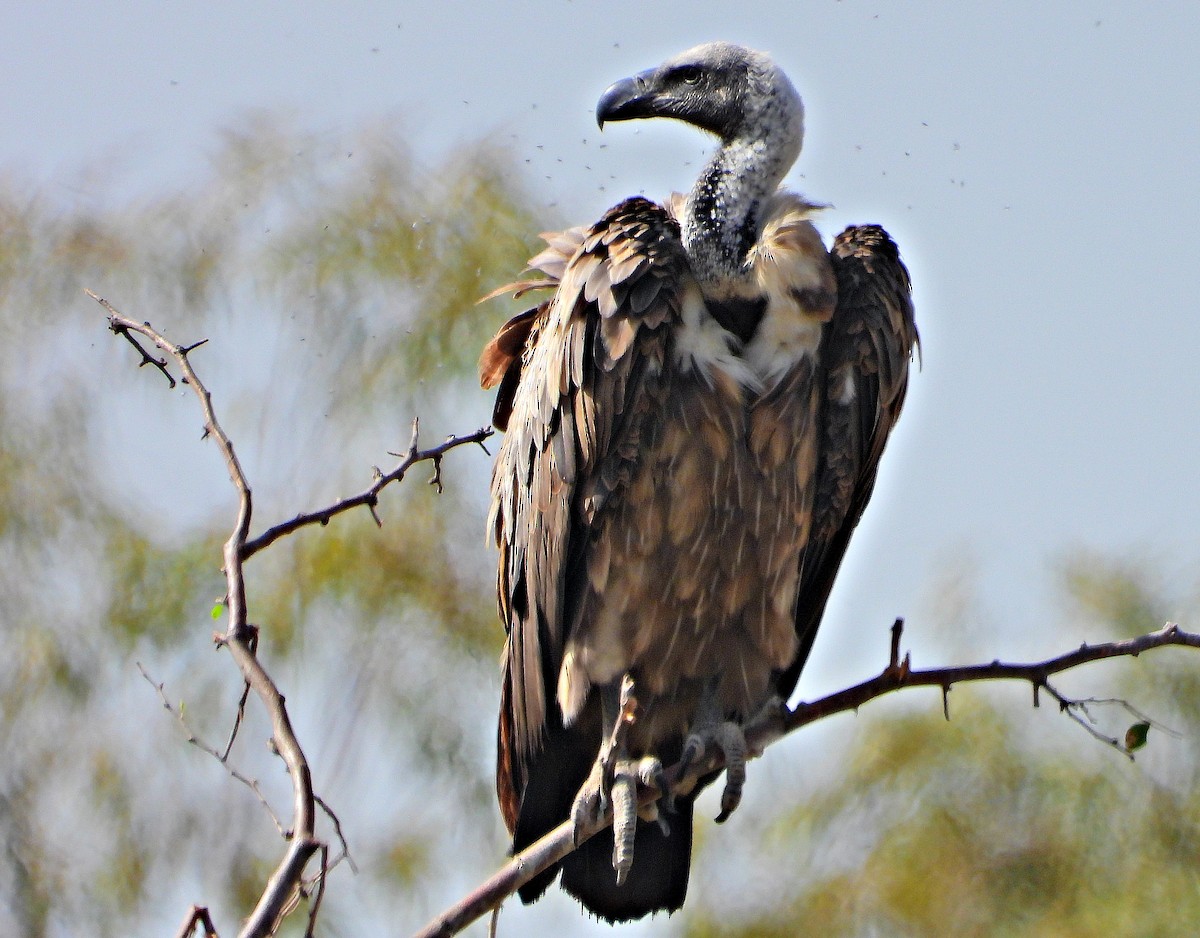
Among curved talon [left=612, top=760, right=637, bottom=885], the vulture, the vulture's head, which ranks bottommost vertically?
curved talon [left=612, top=760, right=637, bottom=885]

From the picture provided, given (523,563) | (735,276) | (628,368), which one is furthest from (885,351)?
(523,563)

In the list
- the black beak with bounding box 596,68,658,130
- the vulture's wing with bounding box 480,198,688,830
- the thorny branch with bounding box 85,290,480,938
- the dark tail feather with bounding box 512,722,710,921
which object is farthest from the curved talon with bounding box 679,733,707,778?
the black beak with bounding box 596,68,658,130

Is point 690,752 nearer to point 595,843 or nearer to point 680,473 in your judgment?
point 595,843

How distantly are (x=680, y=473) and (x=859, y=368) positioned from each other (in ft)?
1.95

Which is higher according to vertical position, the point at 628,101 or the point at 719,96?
the point at 628,101

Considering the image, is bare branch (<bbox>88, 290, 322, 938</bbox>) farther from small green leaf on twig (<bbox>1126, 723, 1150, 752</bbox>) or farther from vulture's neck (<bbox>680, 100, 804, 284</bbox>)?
small green leaf on twig (<bbox>1126, 723, 1150, 752</bbox>)

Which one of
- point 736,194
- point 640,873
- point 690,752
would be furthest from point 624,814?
point 736,194

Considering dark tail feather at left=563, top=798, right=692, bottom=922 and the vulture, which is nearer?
the vulture

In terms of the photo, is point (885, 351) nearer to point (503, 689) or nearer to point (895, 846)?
point (503, 689)

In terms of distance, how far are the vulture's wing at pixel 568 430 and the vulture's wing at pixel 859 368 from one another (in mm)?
479

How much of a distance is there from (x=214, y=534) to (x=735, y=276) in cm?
539

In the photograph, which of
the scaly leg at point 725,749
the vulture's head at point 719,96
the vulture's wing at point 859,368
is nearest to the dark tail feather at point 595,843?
the scaly leg at point 725,749

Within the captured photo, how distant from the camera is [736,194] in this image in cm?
427

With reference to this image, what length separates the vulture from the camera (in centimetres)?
399
